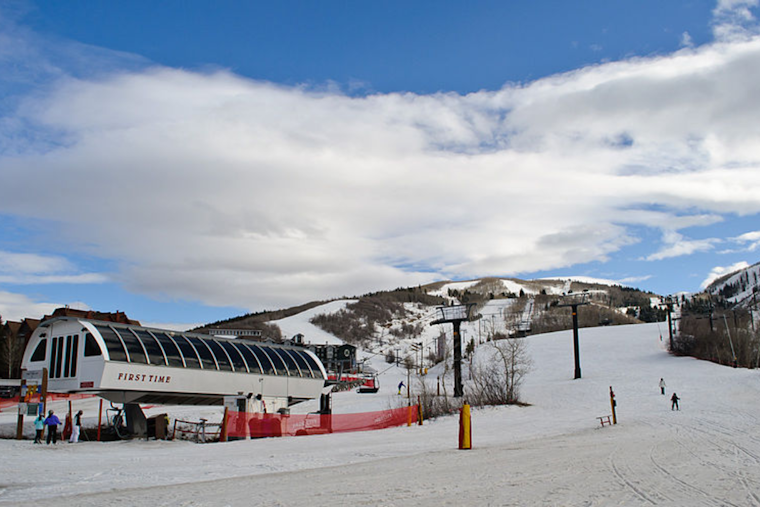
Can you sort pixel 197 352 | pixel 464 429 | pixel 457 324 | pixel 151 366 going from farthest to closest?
pixel 457 324 < pixel 197 352 < pixel 151 366 < pixel 464 429

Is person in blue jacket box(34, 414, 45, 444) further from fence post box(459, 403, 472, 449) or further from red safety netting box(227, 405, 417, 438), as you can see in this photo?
fence post box(459, 403, 472, 449)

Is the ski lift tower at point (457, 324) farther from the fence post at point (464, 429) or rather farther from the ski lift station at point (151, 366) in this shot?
the fence post at point (464, 429)

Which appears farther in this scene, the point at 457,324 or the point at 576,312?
the point at 576,312

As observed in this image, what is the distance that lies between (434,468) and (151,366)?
1986 centimetres

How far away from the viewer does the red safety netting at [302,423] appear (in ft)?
98.0

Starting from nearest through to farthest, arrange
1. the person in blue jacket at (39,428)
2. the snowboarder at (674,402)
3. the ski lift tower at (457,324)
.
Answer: the person in blue jacket at (39,428), the snowboarder at (674,402), the ski lift tower at (457,324)

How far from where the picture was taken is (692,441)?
19.4m

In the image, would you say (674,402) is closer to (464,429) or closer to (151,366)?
(464,429)

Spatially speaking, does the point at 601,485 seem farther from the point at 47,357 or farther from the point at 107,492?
the point at 47,357

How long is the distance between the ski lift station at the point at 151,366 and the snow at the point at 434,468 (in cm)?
283

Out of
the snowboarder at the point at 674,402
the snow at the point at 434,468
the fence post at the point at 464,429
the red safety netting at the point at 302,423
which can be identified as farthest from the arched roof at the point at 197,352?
the snowboarder at the point at 674,402

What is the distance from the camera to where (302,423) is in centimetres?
3412

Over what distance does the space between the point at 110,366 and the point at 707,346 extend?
7159 centimetres

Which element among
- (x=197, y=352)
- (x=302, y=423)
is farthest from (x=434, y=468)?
(x=302, y=423)
